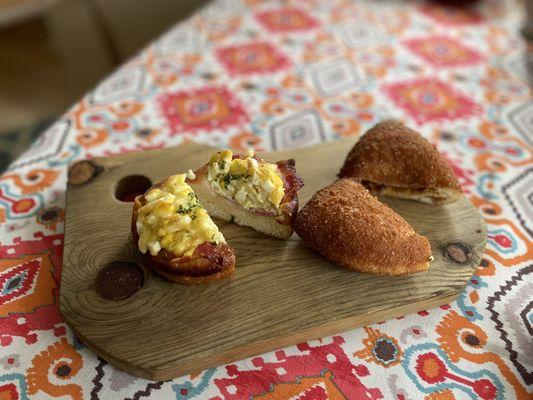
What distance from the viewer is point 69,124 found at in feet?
5.05

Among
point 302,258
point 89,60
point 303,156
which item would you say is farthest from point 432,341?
point 89,60

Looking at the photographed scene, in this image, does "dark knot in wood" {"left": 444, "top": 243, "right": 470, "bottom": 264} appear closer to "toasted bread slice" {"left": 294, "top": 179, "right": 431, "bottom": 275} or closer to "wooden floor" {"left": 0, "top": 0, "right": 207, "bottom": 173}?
"toasted bread slice" {"left": 294, "top": 179, "right": 431, "bottom": 275}

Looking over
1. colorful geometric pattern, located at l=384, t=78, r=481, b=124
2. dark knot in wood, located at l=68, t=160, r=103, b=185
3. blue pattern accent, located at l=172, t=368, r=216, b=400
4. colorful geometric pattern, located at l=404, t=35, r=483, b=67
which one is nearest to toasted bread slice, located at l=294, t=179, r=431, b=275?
blue pattern accent, located at l=172, t=368, r=216, b=400

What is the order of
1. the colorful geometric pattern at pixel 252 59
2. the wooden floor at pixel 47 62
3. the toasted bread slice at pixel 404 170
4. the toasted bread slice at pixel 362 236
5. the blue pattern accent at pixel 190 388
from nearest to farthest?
the blue pattern accent at pixel 190 388 < the toasted bread slice at pixel 362 236 < the toasted bread slice at pixel 404 170 < the colorful geometric pattern at pixel 252 59 < the wooden floor at pixel 47 62

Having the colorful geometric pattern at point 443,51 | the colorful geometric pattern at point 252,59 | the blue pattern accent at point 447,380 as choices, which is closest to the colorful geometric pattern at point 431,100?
the colorful geometric pattern at point 443,51

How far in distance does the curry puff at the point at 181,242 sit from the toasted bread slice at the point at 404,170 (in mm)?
399

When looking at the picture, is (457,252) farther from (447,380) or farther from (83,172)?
(83,172)

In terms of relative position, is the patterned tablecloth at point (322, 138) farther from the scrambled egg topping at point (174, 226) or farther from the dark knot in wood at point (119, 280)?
the scrambled egg topping at point (174, 226)

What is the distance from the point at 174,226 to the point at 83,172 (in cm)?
42

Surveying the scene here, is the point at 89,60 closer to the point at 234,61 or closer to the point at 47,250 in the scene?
the point at 234,61

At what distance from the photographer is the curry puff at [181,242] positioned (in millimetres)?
947

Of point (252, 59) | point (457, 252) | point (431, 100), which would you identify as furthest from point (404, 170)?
point (252, 59)

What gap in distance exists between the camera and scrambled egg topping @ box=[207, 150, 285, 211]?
1061mm

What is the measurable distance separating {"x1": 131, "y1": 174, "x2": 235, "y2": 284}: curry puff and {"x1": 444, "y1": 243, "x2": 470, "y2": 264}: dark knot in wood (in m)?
0.48
